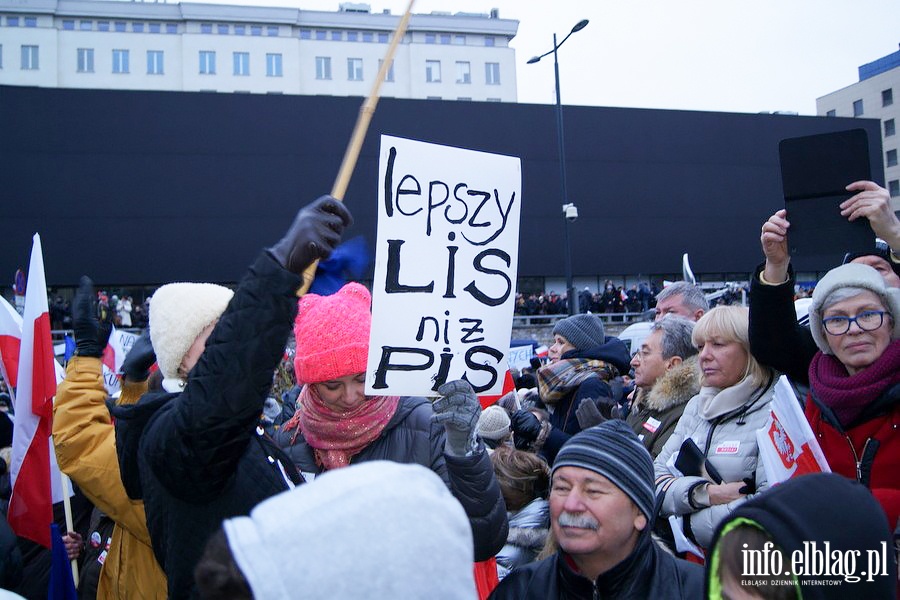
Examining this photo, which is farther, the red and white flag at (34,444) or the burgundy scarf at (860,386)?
the red and white flag at (34,444)

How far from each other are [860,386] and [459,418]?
4.67ft

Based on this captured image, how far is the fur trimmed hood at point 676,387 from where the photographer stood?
3605 millimetres

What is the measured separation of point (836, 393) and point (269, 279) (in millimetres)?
1982

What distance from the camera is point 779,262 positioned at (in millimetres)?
3055

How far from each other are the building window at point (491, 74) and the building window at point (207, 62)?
18.6 m

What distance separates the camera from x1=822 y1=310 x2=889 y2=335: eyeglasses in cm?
268

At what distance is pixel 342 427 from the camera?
8.45ft

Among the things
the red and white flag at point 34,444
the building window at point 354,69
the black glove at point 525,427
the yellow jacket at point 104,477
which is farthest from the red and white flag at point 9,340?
the building window at point 354,69

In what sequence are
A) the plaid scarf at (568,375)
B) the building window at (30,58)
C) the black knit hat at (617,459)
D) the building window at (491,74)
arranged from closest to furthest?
the black knit hat at (617,459) → the plaid scarf at (568,375) → the building window at (30,58) → the building window at (491,74)

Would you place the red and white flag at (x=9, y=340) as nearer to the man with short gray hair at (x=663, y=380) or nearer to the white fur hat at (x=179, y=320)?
the white fur hat at (x=179, y=320)

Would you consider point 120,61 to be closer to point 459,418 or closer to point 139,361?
point 139,361

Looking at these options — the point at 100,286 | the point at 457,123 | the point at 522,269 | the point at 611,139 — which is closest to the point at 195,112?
the point at 100,286

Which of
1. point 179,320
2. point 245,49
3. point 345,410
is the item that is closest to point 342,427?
point 345,410

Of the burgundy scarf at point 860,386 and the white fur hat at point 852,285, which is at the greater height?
the white fur hat at point 852,285
